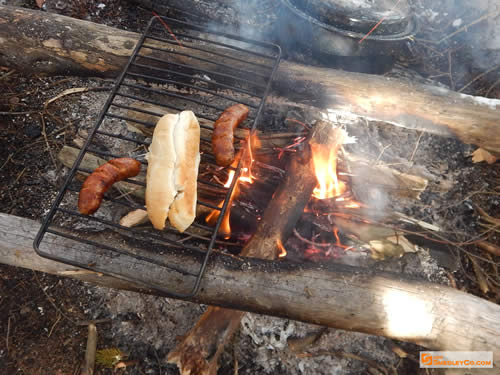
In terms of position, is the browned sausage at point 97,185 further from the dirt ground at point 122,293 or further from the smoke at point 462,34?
the smoke at point 462,34

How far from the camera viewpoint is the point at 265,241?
2719 mm

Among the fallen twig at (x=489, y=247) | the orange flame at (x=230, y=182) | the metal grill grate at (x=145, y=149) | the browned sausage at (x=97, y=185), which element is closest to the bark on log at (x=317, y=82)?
the metal grill grate at (x=145, y=149)

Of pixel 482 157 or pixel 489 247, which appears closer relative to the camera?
pixel 489 247

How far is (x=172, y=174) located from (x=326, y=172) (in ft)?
4.90

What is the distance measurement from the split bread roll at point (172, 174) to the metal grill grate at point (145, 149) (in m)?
0.12

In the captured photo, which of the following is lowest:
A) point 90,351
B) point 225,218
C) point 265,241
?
point 90,351

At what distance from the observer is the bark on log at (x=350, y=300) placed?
7.29ft

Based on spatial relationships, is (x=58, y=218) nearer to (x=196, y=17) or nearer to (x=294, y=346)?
(x=294, y=346)

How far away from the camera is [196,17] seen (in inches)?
205

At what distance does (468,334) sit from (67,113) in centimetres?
456

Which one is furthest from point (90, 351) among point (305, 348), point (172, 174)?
point (305, 348)

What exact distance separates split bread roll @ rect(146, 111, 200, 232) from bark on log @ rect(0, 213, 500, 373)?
0.30m

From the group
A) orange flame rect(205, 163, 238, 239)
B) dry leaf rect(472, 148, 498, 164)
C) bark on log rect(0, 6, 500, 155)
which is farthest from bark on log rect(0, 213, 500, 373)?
dry leaf rect(472, 148, 498, 164)

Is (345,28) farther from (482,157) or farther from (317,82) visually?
(482,157)
